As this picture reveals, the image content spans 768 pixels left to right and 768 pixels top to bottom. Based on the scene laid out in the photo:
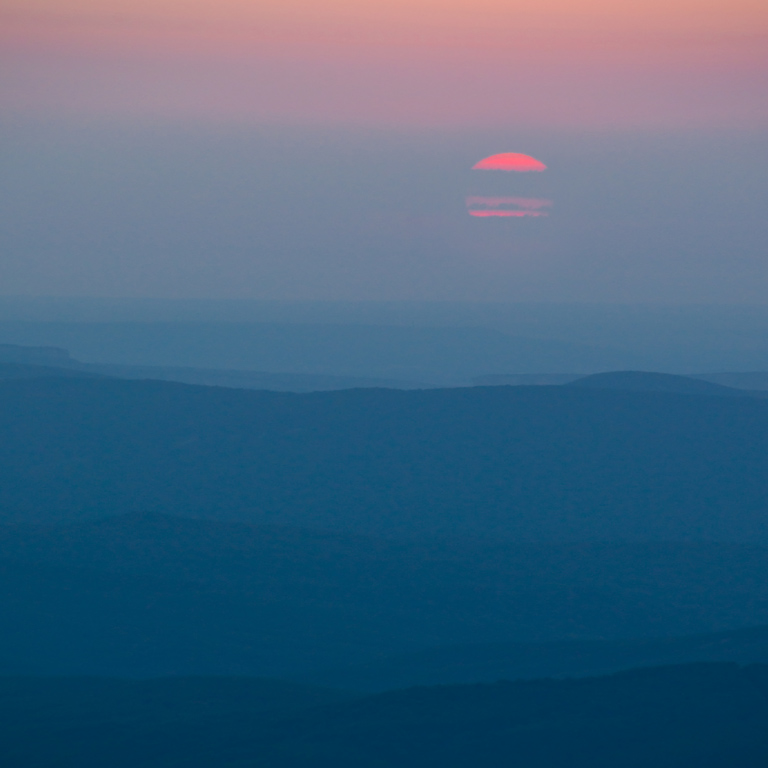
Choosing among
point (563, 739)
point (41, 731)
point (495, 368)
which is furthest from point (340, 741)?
point (495, 368)

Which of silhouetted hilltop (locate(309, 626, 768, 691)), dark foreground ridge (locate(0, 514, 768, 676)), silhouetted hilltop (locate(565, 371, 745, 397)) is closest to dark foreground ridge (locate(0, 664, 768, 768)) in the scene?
silhouetted hilltop (locate(309, 626, 768, 691))

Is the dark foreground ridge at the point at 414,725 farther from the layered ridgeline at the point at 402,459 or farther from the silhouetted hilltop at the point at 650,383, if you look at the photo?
the silhouetted hilltop at the point at 650,383

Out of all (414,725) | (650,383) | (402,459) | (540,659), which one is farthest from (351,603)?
(650,383)

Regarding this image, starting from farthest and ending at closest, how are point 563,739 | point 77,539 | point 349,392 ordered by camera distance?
point 349,392, point 77,539, point 563,739

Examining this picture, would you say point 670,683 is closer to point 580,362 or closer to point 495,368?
point 495,368

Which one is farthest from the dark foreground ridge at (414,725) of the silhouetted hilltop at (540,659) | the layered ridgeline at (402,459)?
the layered ridgeline at (402,459)

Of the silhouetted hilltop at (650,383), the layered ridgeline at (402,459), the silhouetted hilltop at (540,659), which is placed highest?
the silhouetted hilltop at (650,383)

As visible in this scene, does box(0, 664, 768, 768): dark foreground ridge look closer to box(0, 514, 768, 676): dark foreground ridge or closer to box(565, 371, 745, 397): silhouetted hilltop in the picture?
box(0, 514, 768, 676): dark foreground ridge
